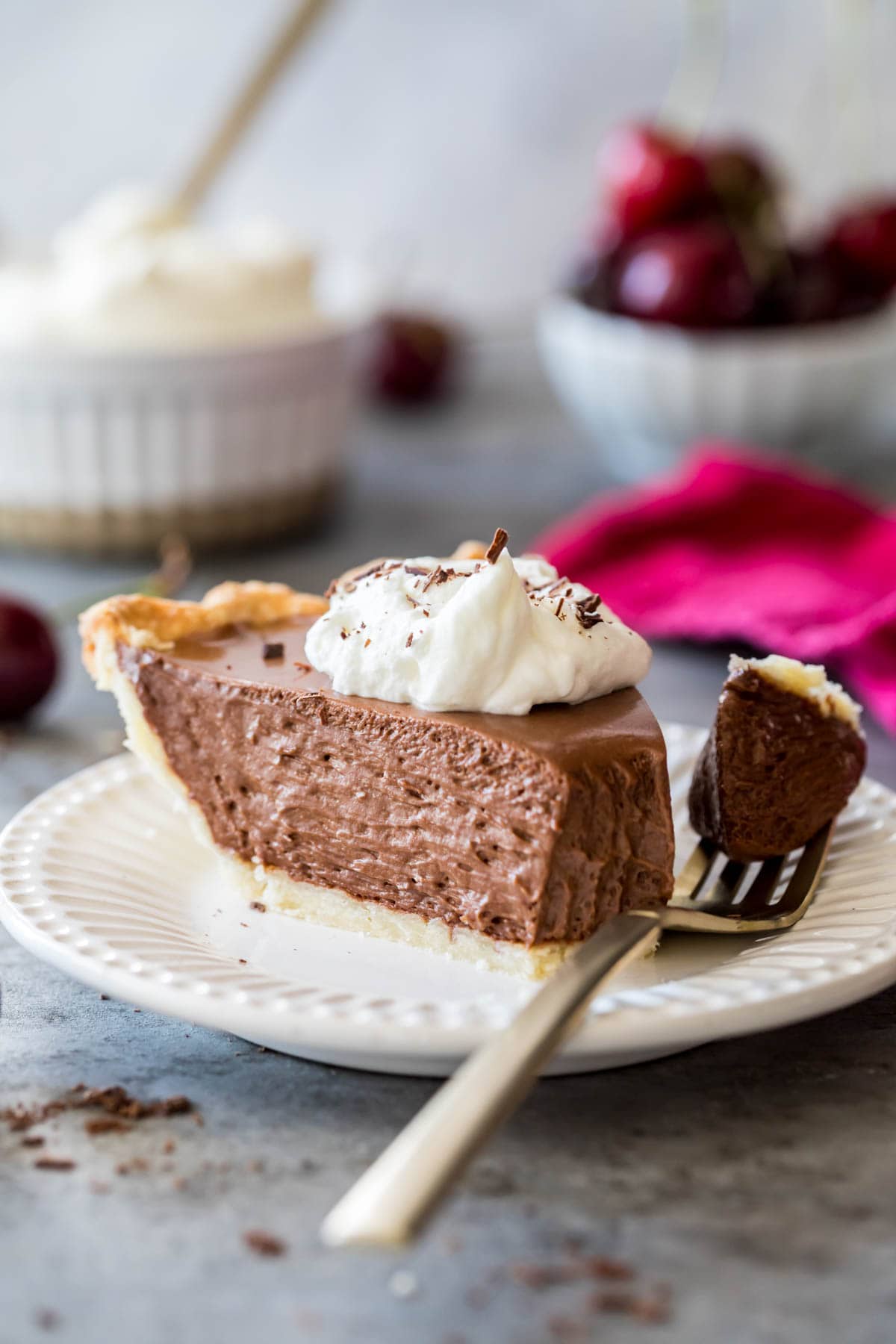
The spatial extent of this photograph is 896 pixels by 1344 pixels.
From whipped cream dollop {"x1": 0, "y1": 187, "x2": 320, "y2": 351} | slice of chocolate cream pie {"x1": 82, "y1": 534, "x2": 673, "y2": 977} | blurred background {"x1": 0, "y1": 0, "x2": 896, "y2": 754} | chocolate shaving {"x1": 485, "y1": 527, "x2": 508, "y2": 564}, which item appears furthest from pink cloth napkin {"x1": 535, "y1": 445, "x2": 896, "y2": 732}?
chocolate shaving {"x1": 485, "y1": 527, "x2": 508, "y2": 564}

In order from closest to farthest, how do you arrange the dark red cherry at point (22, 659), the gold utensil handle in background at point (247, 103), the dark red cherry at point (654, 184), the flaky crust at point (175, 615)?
the flaky crust at point (175, 615) → the dark red cherry at point (22, 659) → the dark red cherry at point (654, 184) → the gold utensil handle in background at point (247, 103)

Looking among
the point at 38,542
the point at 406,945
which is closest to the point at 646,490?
the point at 38,542

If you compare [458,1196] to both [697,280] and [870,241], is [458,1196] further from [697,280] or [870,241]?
[870,241]

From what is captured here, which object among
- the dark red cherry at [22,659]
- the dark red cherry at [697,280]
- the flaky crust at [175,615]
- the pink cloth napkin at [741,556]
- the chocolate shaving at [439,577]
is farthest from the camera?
the dark red cherry at [697,280]

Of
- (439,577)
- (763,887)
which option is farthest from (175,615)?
(763,887)

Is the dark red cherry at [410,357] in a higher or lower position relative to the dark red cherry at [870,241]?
lower

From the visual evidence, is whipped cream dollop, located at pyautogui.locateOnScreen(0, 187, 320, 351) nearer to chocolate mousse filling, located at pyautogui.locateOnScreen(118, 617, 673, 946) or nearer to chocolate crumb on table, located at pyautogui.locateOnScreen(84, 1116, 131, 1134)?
chocolate mousse filling, located at pyautogui.locateOnScreen(118, 617, 673, 946)

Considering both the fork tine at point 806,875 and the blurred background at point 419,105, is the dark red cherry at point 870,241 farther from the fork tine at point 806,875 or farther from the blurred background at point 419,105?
the fork tine at point 806,875

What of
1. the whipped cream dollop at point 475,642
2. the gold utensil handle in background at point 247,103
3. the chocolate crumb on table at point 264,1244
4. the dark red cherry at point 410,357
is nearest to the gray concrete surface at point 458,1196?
the chocolate crumb on table at point 264,1244
